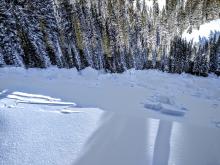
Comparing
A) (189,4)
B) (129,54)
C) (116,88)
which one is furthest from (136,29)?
(189,4)

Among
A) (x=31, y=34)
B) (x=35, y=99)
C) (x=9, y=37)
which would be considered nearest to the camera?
(x=35, y=99)

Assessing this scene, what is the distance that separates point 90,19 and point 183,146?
2185cm

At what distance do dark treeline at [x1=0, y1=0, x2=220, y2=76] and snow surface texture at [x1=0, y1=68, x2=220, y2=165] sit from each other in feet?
29.9

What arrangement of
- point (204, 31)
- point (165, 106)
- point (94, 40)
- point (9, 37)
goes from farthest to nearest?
point (204, 31) < point (94, 40) < point (9, 37) < point (165, 106)

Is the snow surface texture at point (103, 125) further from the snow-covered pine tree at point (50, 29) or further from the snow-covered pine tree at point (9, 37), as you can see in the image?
the snow-covered pine tree at point (50, 29)

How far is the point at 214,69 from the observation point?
31281mm

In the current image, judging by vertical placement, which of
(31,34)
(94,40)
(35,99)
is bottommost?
(35,99)

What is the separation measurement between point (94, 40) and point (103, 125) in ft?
62.6

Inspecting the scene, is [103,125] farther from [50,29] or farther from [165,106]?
[50,29]

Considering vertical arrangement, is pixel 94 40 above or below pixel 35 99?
above

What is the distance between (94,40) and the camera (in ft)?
91.2

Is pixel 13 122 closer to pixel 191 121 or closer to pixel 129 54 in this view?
pixel 191 121

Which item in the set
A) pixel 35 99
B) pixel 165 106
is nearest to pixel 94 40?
pixel 35 99

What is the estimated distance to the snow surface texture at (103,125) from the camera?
806cm
